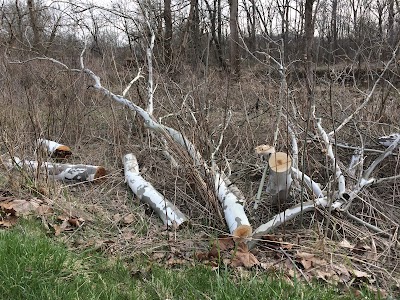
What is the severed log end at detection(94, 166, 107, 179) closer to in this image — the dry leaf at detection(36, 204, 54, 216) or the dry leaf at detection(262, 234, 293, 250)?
the dry leaf at detection(36, 204, 54, 216)

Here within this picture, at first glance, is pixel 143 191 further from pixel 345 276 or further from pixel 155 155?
pixel 345 276

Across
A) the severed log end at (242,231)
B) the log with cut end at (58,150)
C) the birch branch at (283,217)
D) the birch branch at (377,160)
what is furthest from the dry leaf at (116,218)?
the birch branch at (377,160)

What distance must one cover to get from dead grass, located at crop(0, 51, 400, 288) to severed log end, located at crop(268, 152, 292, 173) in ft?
0.91

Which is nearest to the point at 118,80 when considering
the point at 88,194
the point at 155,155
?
the point at 155,155

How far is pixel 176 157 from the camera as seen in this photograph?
4.30 m

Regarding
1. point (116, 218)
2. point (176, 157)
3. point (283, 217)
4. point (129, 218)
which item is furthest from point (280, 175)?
point (116, 218)

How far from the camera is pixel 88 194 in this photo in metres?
4.23

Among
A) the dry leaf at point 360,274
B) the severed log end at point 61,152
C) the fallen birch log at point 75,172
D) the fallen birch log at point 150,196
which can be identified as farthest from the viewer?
the severed log end at point 61,152

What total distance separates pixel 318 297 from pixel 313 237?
1.08 meters

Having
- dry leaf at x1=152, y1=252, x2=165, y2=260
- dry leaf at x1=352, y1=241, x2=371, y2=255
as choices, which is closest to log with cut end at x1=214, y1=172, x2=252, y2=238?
dry leaf at x1=152, y1=252, x2=165, y2=260

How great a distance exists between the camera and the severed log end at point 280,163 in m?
3.49

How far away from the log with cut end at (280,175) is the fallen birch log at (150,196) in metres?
0.87

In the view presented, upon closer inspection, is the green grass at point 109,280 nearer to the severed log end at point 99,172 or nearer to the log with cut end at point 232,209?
the log with cut end at point 232,209

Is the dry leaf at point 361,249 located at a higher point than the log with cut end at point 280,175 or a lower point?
lower
